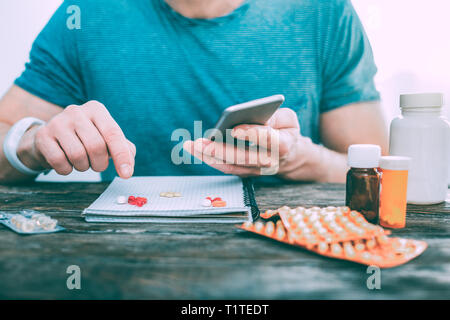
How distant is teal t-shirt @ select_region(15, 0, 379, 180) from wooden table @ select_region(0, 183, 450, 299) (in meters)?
0.71

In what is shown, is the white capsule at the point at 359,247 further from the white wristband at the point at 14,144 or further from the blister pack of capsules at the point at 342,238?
the white wristband at the point at 14,144

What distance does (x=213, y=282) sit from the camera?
38 cm

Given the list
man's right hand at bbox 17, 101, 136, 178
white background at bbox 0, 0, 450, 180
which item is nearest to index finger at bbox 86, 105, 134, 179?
man's right hand at bbox 17, 101, 136, 178

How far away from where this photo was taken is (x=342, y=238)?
1.50 ft

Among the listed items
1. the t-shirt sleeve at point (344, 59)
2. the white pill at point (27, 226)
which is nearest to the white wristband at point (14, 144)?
the white pill at point (27, 226)

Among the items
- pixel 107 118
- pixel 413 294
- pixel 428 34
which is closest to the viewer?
pixel 413 294

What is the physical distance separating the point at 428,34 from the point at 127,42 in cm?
139

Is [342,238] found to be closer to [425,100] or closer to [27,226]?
[425,100]

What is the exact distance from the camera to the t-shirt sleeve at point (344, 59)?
119cm

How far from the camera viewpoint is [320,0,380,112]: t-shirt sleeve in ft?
3.90

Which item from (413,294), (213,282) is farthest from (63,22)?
(413,294)

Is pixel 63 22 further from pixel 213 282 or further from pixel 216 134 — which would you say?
pixel 213 282

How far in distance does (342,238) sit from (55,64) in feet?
3.75

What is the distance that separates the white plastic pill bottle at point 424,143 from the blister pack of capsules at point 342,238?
23 cm
